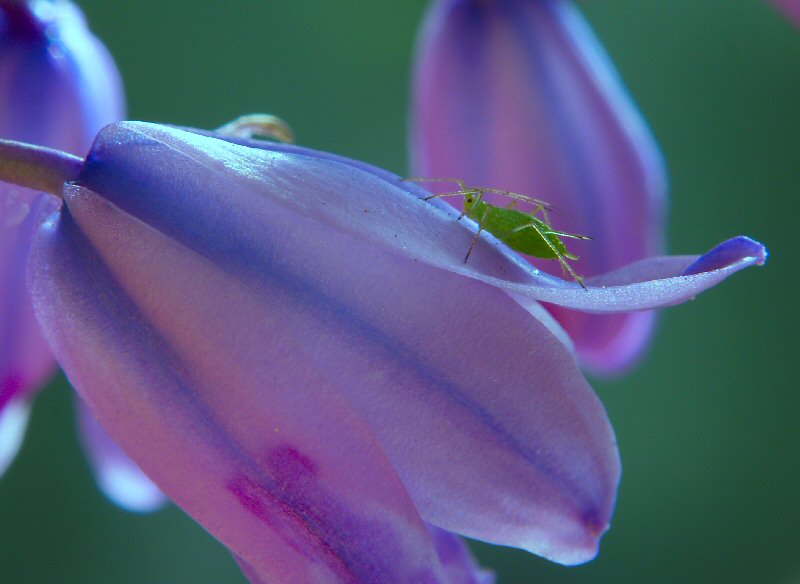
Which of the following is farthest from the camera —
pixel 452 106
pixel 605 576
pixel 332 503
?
pixel 605 576

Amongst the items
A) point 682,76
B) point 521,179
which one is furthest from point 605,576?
point 521,179

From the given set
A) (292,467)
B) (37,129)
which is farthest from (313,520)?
(37,129)

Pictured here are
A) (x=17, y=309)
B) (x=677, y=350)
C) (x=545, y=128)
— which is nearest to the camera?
(x=17, y=309)

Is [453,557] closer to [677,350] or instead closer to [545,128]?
[545,128]

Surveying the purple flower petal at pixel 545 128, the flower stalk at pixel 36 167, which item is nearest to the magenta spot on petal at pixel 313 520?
the flower stalk at pixel 36 167

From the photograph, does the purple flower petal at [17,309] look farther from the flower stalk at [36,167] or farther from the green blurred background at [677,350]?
the green blurred background at [677,350]

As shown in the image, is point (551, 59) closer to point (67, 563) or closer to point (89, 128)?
point (89, 128)
